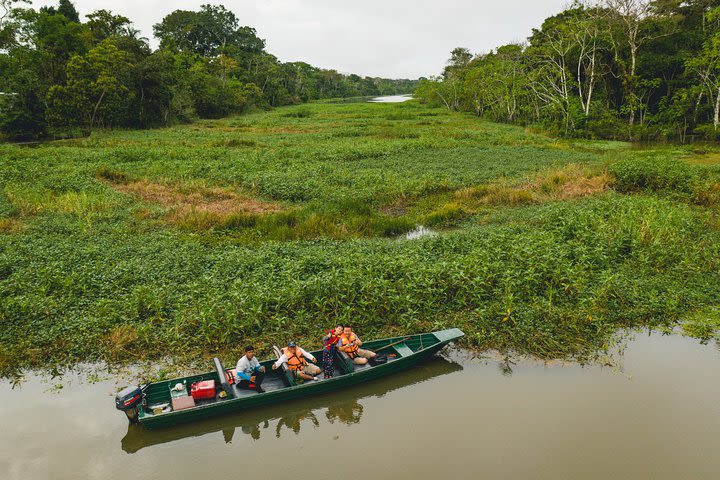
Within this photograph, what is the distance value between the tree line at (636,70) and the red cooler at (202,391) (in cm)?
3993

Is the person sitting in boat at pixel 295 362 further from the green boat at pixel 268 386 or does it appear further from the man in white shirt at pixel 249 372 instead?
the man in white shirt at pixel 249 372

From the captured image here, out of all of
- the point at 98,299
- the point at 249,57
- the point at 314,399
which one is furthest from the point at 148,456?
the point at 249,57

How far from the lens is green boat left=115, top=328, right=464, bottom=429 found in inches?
335

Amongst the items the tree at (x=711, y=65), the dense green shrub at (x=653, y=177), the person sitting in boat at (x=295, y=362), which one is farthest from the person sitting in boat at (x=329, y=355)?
the tree at (x=711, y=65)

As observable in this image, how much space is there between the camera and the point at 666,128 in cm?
3922

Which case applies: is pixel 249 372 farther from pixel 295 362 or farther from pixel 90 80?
pixel 90 80

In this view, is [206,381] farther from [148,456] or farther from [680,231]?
[680,231]

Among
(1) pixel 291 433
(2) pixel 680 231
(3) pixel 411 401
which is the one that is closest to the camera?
(1) pixel 291 433

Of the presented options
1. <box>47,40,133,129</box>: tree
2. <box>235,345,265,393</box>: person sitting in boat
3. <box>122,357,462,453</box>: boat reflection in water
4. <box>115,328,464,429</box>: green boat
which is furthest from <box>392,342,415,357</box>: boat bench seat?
<box>47,40,133,129</box>: tree

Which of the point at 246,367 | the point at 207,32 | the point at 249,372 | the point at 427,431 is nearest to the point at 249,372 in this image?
the point at 249,372

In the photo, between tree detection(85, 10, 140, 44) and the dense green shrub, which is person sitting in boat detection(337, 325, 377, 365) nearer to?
the dense green shrub

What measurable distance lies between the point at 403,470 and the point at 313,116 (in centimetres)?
6634

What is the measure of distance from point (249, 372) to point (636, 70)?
4721cm

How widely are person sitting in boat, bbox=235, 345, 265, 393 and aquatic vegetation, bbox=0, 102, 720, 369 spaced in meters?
1.49
